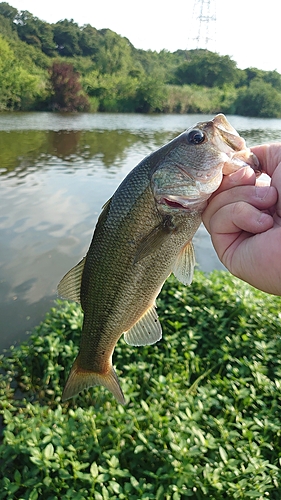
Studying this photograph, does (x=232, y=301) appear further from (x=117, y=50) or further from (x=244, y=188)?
(x=117, y=50)

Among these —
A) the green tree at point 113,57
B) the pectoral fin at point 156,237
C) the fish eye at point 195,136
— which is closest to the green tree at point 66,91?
the green tree at point 113,57

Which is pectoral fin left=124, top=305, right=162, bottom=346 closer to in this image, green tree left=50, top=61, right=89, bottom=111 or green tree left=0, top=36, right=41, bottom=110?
green tree left=0, top=36, right=41, bottom=110

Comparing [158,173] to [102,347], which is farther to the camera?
[102,347]

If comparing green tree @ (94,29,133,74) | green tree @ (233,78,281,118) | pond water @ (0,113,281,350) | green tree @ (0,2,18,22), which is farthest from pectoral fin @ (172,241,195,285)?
green tree @ (0,2,18,22)

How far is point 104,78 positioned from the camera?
5831cm

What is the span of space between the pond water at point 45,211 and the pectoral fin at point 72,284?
372 centimetres

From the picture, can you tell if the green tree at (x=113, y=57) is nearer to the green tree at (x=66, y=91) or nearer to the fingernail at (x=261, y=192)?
the green tree at (x=66, y=91)

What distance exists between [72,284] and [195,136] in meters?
1.06

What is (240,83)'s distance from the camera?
289 feet

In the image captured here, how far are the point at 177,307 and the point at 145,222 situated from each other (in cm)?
336

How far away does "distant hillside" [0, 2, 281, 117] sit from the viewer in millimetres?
44844

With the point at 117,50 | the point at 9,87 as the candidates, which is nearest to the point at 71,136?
the point at 9,87

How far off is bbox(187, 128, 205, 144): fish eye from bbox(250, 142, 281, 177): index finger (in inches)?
13.8

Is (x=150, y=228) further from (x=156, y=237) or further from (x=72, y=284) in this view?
(x=72, y=284)
